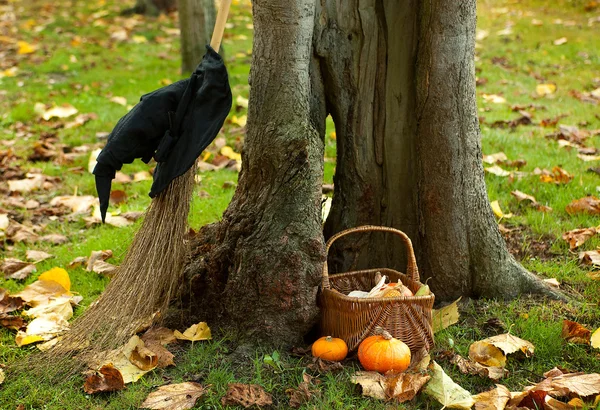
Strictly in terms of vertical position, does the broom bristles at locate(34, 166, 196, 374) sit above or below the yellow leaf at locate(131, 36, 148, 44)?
below

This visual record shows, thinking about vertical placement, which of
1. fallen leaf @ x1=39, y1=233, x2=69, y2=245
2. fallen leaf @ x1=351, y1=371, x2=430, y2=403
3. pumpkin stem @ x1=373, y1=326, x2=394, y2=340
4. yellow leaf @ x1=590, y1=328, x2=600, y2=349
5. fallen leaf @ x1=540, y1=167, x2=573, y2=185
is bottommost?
fallen leaf @ x1=39, y1=233, x2=69, y2=245

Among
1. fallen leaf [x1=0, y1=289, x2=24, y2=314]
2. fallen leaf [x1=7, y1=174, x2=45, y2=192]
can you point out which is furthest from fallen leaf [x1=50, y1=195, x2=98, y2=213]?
fallen leaf [x1=0, y1=289, x2=24, y2=314]

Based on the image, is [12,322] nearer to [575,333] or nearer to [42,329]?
[42,329]

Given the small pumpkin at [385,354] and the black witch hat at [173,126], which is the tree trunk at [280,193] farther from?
the small pumpkin at [385,354]

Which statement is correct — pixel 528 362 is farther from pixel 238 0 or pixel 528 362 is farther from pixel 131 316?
pixel 238 0

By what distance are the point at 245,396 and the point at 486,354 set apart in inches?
38.8

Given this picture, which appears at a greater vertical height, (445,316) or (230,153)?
(230,153)

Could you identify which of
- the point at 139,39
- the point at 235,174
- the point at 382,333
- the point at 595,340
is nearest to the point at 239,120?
the point at 235,174

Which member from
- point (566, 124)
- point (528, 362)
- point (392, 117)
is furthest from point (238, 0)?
point (528, 362)

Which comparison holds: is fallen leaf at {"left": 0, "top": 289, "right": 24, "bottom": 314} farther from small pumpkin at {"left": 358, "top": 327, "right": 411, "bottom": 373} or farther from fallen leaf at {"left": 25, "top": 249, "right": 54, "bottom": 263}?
small pumpkin at {"left": 358, "top": 327, "right": 411, "bottom": 373}

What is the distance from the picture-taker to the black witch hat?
108 inches

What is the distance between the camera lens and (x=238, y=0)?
11727mm

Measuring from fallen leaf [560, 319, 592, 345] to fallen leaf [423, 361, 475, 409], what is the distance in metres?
0.65

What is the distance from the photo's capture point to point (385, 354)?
253cm
